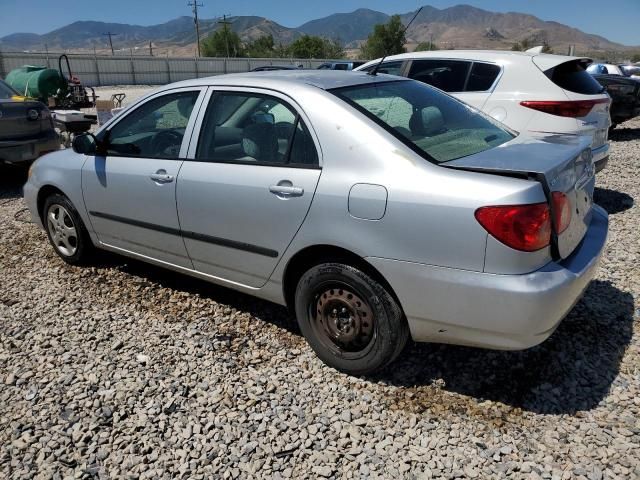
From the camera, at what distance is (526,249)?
2.31 m

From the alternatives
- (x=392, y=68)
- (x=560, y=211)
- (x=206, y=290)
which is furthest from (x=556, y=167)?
(x=392, y=68)

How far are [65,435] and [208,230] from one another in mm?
1372

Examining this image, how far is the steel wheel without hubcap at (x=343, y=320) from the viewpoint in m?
2.83

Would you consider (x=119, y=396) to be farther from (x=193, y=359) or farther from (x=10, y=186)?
(x=10, y=186)

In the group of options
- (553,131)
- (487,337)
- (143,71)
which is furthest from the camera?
(143,71)

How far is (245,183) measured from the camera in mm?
3051

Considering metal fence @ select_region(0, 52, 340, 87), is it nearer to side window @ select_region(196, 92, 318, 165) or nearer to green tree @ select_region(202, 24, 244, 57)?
side window @ select_region(196, 92, 318, 165)

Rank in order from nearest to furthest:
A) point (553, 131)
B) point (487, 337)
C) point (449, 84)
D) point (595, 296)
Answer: point (487, 337) → point (595, 296) → point (553, 131) → point (449, 84)

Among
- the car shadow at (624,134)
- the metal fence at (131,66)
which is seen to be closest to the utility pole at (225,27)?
the metal fence at (131,66)


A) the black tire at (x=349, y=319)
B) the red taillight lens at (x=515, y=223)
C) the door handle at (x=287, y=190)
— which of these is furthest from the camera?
the door handle at (x=287, y=190)

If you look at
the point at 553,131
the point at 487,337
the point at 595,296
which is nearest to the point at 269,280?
the point at 487,337

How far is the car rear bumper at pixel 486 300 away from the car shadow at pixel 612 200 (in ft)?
12.5

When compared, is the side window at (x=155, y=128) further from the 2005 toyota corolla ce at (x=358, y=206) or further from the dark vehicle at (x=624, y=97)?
the dark vehicle at (x=624, y=97)

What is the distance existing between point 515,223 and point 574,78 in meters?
4.07
